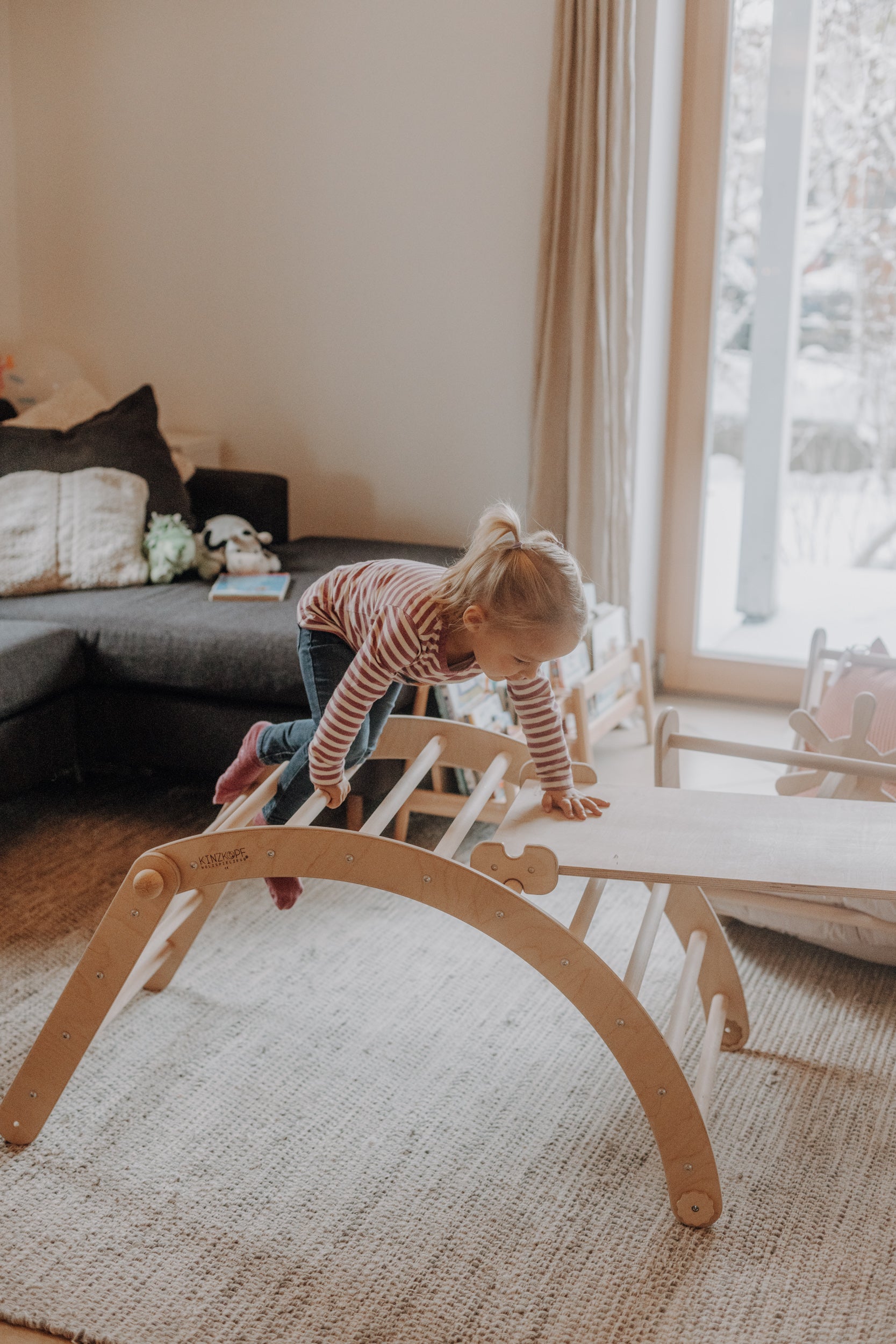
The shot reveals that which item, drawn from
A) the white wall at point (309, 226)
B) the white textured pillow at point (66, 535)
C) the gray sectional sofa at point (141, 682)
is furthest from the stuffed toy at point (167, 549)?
the white wall at point (309, 226)

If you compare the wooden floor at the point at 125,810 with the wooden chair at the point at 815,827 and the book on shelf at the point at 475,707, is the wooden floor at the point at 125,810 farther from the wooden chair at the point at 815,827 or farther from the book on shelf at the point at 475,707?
the wooden chair at the point at 815,827

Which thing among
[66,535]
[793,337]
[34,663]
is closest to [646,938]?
[34,663]

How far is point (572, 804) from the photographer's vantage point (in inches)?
64.8

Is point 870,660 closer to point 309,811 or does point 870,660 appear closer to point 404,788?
point 404,788

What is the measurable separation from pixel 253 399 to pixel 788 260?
1702 millimetres

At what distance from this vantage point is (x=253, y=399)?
3.75m

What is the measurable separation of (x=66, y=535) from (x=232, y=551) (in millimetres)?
422

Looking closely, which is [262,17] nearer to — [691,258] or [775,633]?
[691,258]

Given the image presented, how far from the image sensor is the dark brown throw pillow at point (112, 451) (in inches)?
120

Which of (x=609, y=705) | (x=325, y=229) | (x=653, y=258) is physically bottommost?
(x=609, y=705)

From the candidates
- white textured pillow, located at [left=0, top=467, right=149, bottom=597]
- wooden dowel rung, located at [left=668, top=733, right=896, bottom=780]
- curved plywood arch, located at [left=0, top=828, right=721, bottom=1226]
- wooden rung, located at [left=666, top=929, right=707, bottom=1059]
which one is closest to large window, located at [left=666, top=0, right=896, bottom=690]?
white textured pillow, located at [left=0, top=467, right=149, bottom=597]

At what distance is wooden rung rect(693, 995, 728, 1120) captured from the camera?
1553mm

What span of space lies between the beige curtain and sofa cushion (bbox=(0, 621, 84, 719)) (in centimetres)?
136

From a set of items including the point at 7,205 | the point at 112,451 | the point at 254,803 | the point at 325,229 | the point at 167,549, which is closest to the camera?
the point at 254,803
